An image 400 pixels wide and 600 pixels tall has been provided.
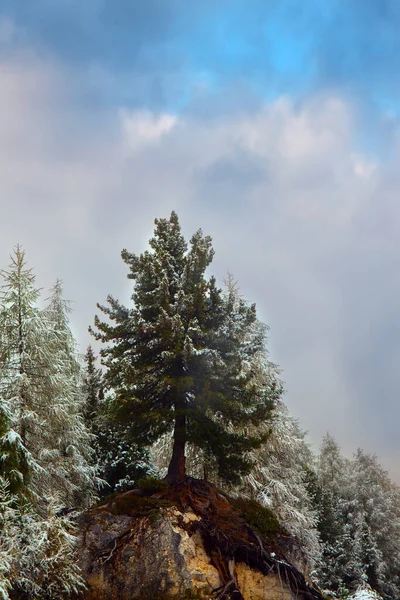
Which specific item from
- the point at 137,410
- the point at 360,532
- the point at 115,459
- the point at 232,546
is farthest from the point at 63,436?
the point at 360,532

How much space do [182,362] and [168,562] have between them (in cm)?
641

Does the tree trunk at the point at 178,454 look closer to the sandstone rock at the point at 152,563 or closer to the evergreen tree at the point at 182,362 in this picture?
the evergreen tree at the point at 182,362

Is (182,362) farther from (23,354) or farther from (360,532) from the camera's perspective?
(360,532)

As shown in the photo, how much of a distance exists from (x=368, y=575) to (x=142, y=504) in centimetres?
2127

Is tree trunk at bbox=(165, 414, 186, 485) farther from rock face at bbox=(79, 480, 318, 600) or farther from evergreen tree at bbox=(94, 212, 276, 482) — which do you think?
rock face at bbox=(79, 480, 318, 600)

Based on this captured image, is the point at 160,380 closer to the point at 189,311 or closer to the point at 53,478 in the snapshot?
the point at 189,311

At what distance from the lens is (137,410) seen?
52.0ft

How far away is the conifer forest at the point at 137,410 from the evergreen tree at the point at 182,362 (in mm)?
48

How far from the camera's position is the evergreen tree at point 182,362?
15.8 meters

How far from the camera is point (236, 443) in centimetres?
1602

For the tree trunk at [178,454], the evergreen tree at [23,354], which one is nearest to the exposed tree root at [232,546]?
the tree trunk at [178,454]

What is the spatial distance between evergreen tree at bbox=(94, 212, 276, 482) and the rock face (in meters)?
2.59

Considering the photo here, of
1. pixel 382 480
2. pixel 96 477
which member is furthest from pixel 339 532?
pixel 96 477

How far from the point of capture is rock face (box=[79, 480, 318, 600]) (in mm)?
12680
